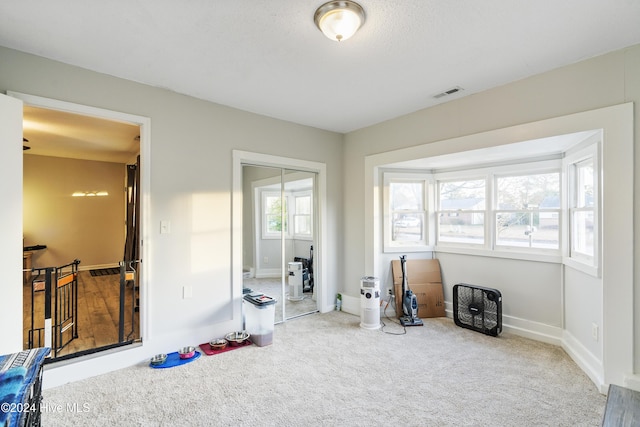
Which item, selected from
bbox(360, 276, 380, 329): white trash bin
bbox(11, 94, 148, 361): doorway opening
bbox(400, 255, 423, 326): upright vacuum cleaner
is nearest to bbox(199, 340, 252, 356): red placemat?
bbox(11, 94, 148, 361): doorway opening

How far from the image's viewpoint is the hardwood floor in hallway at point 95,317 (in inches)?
119

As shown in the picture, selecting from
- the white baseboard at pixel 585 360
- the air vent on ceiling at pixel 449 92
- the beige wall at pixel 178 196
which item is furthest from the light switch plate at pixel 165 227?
the white baseboard at pixel 585 360

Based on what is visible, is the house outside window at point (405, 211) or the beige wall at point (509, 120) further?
the house outside window at point (405, 211)

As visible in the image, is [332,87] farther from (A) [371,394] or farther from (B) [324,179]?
(A) [371,394]

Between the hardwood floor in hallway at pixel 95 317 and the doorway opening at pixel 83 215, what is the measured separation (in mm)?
11

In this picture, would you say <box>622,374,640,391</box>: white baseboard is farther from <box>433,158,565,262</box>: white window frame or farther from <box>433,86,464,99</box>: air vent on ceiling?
<box>433,86,464,99</box>: air vent on ceiling

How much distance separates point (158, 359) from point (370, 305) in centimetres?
227

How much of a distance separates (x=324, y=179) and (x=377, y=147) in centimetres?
85

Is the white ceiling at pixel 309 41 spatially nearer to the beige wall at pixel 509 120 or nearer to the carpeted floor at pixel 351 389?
the beige wall at pixel 509 120

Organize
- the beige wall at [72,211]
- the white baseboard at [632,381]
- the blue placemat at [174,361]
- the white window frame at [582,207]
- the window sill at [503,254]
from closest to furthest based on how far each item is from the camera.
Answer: the white baseboard at [632,381] < the white window frame at [582,207] < the blue placemat at [174,361] < the window sill at [503,254] < the beige wall at [72,211]

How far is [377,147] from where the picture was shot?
13.5ft

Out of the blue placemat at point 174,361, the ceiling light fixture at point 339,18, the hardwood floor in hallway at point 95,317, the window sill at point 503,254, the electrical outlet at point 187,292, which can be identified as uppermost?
the ceiling light fixture at point 339,18

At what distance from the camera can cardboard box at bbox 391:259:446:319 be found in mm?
4102

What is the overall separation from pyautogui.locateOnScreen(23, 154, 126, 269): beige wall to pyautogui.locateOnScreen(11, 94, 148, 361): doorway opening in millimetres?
15
